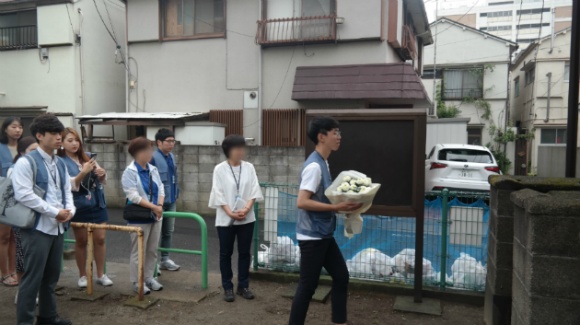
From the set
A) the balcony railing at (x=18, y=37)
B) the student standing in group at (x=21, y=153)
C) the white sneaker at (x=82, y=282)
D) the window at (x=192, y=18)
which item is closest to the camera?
the student standing in group at (x=21, y=153)

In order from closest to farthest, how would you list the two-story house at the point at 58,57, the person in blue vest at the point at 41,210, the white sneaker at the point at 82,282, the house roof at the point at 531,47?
1. the person in blue vest at the point at 41,210
2. the white sneaker at the point at 82,282
3. the two-story house at the point at 58,57
4. the house roof at the point at 531,47

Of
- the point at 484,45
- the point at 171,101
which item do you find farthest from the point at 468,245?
the point at 484,45

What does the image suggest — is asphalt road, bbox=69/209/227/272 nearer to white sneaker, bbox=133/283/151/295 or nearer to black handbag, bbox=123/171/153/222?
white sneaker, bbox=133/283/151/295

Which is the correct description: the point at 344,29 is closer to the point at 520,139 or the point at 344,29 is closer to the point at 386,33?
the point at 386,33

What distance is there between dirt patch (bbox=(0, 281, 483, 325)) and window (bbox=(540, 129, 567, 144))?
66.2ft

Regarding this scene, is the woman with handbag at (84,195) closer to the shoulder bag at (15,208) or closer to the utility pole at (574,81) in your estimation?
the shoulder bag at (15,208)

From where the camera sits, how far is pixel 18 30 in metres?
14.4

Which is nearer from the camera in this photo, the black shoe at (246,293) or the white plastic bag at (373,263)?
the black shoe at (246,293)

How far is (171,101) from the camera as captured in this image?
1341 centimetres

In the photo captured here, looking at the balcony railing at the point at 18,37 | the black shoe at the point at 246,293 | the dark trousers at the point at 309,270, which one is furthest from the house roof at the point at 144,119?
the dark trousers at the point at 309,270

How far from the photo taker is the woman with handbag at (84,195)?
466 cm

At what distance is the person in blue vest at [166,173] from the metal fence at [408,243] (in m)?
1.24

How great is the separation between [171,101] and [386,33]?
6.75 meters

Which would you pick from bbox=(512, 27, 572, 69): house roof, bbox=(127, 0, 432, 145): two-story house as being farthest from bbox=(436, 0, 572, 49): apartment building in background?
bbox=(127, 0, 432, 145): two-story house
